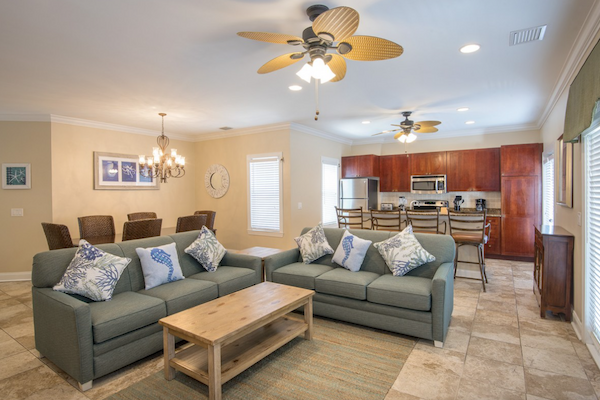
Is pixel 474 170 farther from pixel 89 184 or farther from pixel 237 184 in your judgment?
pixel 89 184

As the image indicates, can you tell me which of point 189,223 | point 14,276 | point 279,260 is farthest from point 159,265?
point 14,276

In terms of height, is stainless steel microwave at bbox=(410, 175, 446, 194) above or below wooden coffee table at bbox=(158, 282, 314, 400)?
above

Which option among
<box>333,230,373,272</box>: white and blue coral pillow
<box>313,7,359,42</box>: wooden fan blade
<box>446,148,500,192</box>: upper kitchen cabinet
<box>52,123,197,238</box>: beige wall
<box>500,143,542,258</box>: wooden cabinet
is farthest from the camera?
<box>446,148,500,192</box>: upper kitchen cabinet

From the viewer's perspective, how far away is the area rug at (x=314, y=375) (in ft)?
7.32

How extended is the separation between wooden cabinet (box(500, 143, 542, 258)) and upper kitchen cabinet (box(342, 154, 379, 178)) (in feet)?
8.59

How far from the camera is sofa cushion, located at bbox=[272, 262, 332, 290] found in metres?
3.57

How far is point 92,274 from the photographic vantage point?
2.73 m

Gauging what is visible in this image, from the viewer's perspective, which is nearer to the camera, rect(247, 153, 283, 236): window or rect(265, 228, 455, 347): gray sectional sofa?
rect(265, 228, 455, 347): gray sectional sofa

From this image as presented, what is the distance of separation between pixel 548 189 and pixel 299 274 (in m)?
4.79

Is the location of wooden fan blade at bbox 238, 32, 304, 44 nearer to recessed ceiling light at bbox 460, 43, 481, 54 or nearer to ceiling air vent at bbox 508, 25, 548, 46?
recessed ceiling light at bbox 460, 43, 481, 54

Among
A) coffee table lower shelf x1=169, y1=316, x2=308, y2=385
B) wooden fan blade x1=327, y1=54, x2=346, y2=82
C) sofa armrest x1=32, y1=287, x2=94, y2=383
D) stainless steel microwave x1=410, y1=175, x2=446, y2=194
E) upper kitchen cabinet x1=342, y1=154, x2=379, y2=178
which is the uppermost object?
wooden fan blade x1=327, y1=54, x2=346, y2=82

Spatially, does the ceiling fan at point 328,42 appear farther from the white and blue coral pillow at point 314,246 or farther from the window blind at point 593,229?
the white and blue coral pillow at point 314,246

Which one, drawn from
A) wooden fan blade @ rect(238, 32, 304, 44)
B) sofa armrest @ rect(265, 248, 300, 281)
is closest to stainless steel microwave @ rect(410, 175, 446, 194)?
sofa armrest @ rect(265, 248, 300, 281)

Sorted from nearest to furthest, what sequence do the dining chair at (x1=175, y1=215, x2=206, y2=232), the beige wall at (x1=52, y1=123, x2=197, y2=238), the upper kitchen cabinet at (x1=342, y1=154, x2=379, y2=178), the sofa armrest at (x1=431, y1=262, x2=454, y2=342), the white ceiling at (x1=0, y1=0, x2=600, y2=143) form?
the white ceiling at (x1=0, y1=0, x2=600, y2=143)
the sofa armrest at (x1=431, y1=262, x2=454, y2=342)
the dining chair at (x1=175, y1=215, x2=206, y2=232)
the beige wall at (x1=52, y1=123, x2=197, y2=238)
the upper kitchen cabinet at (x1=342, y1=154, x2=379, y2=178)
